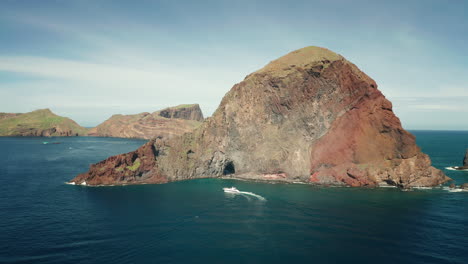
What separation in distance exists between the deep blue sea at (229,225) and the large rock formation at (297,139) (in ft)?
26.2

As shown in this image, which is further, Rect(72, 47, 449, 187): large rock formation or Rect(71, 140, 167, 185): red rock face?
Rect(71, 140, 167, 185): red rock face

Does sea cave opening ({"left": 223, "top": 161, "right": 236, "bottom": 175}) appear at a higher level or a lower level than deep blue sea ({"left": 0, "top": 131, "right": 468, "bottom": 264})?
higher

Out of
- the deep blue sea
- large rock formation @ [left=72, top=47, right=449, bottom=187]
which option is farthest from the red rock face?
the deep blue sea

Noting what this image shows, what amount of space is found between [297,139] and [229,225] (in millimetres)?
49108

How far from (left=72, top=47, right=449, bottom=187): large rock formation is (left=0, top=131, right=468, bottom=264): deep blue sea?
26.2 ft

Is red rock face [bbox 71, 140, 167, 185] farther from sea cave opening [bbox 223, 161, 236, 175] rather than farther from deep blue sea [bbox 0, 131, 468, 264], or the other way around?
sea cave opening [bbox 223, 161, 236, 175]

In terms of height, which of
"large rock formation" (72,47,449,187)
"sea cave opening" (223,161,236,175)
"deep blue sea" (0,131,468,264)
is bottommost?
"deep blue sea" (0,131,468,264)

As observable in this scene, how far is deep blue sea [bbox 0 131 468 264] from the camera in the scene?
36969 mm

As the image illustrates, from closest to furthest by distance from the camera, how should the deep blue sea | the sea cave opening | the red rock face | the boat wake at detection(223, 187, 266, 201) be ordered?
the deep blue sea
the boat wake at detection(223, 187, 266, 201)
the red rock face
the sea cave opening

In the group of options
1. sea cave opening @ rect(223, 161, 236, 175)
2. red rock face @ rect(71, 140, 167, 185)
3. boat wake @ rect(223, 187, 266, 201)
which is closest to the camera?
boat wake @ rect(223, 187, 266, 201)

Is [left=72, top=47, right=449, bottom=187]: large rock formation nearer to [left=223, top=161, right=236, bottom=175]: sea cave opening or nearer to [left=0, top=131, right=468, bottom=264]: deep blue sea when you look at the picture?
[left=223, top=161, right=236, bottom=175]: sea cave opening

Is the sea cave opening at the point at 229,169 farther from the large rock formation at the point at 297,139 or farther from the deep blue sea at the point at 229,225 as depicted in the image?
the deep blue sea at the point at 229,225

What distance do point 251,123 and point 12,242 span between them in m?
71.2

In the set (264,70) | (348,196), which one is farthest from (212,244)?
(264,70)
